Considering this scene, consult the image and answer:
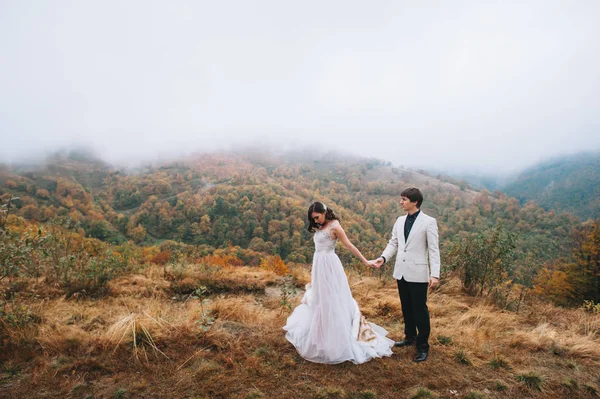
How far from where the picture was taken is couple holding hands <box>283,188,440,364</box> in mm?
3537

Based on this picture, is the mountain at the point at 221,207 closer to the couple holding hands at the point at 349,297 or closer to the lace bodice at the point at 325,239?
the couple holding hands at the point at 349,297

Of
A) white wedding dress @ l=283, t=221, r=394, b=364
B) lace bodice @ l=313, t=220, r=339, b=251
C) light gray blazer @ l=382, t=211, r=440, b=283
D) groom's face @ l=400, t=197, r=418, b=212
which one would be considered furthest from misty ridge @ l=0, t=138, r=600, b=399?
groom's face @ l=400, t=197, r=418, b=212

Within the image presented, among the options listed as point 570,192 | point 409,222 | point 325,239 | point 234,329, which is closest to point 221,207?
point 234,329

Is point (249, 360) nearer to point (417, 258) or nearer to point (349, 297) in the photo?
point (349, 297)

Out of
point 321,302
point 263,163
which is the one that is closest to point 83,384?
point 321,302

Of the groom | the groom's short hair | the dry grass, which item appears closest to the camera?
the dry grass

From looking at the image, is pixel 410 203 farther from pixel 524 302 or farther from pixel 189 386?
pixel 524 302

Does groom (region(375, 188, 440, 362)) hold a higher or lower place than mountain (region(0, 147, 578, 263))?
higher

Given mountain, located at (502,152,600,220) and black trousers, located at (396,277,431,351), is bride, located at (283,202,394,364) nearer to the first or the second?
black trousers, located at (396,277,431,351)

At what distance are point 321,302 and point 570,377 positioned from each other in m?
3.11

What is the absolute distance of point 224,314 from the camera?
15.2ft

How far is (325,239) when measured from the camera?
3.85 meters

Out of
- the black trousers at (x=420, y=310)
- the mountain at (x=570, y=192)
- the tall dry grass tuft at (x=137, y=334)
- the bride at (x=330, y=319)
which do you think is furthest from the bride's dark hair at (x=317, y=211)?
the mountain at (x=570, y=192)

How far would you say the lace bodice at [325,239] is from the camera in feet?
12.6
